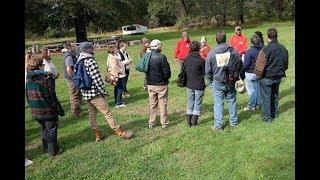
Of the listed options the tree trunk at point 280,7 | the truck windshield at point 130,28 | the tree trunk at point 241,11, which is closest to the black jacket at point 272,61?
the tree trunk at point 241,11

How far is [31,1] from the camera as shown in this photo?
1449 inches

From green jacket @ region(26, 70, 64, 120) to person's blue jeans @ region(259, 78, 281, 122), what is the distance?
4.66 m

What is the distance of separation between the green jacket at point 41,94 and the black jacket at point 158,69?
2345 mm

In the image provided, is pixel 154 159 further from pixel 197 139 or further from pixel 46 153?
pixel 46 153

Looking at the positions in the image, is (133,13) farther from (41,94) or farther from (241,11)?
(41,94)

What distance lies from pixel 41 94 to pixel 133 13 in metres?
38.7

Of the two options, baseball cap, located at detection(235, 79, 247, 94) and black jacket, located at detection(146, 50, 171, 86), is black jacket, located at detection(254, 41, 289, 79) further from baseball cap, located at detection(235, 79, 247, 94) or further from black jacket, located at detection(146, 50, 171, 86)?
black jacket, located at detection(146, 50, 171, 86)

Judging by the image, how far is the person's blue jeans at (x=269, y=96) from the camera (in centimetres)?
917

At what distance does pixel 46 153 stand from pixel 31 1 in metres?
31.2

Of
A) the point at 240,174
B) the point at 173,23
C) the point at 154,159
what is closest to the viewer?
the point at 240,174

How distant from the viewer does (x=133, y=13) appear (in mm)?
45719

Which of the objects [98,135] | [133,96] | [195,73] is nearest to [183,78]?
[195,73]

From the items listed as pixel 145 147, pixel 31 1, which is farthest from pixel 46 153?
pixel 31 1

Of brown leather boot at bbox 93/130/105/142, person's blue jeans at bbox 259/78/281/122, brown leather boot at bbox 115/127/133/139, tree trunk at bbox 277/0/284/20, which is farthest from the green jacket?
tree trunk at bbox 277/0/284/20
